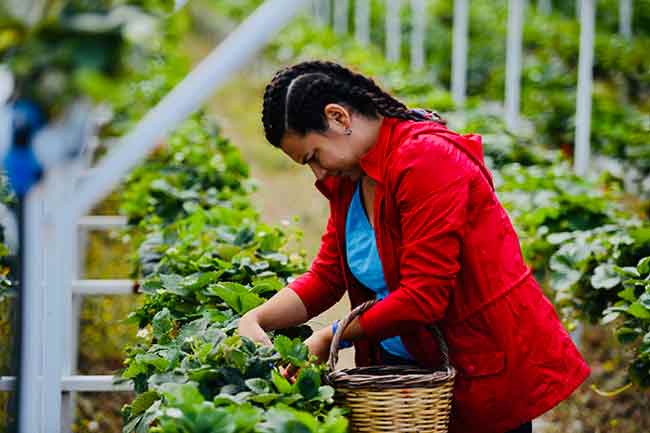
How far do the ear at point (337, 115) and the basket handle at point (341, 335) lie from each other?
1.34 feet

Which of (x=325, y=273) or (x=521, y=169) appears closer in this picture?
(x=325, y=273)

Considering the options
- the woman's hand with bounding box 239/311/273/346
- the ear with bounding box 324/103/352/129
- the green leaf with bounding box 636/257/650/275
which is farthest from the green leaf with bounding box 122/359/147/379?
the green leaf with bounding box 636/257/650/275

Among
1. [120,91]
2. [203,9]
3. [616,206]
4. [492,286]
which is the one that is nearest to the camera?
[120,91]

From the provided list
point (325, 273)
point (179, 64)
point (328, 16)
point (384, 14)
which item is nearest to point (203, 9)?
point (328, 16)

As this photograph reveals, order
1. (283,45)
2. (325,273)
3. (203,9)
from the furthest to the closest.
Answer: (203,9)
(283,45)
(325,273)

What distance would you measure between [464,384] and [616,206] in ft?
8.10

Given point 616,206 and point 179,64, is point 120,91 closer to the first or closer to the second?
→ point 616,206

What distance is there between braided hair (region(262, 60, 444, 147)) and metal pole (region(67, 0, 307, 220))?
0.59 meters

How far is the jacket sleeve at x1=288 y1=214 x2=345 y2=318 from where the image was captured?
2625 mm

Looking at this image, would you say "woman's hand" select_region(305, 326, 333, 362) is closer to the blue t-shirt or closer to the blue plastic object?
the blue t-shirt

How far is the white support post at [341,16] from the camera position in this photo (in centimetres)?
1521

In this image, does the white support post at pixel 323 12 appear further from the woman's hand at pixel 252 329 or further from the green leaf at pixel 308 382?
the green leaf at pixel 308 382

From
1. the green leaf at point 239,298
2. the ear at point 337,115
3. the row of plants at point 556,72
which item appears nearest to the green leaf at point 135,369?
the green leaf at point 239,298

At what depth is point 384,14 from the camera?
15.1 m
